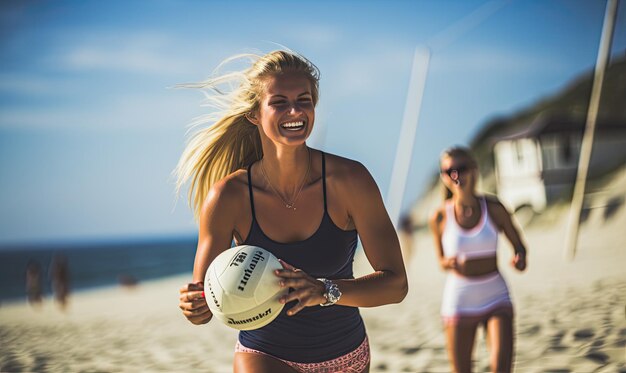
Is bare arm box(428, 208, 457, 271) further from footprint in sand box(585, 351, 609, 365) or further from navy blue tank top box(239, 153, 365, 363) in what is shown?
navy blue tank top box(239, 153, 365, 363)

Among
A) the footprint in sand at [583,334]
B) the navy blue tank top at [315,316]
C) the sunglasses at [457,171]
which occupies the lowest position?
the footprint in sand at [583,334]

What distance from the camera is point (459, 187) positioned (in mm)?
4836

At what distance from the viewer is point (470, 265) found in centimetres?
459

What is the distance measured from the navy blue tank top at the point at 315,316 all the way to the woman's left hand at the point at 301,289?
0.72 ft

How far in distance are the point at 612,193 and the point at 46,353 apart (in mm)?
20970

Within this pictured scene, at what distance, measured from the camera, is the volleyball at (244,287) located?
256cm

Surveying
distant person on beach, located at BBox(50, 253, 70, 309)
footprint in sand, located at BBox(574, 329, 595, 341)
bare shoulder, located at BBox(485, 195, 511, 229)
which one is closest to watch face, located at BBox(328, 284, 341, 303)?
bare shoulder, located at BBox(485, 195, 511, 229)

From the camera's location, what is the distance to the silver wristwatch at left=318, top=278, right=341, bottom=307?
2475 mm

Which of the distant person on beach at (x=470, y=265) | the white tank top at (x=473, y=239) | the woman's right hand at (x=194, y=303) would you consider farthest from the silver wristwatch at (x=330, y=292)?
the white tank top at (x=473, y=239)

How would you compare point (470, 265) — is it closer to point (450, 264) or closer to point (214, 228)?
point (450, 264)

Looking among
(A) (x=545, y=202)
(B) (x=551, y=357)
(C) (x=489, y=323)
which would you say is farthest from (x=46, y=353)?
(A) (x=545, y=202)

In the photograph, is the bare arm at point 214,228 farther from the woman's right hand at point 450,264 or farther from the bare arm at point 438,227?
the bare arm at point 438,227

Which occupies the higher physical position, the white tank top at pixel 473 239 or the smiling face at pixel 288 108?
the smiling face at pixel 288 108

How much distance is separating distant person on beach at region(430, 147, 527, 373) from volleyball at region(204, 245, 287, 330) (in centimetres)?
208
